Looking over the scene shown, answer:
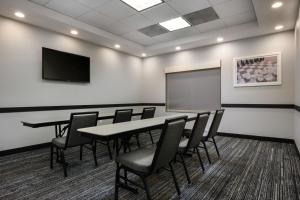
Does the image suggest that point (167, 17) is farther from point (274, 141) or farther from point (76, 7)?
point (274, 141)

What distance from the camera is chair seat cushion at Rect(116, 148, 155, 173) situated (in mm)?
1678

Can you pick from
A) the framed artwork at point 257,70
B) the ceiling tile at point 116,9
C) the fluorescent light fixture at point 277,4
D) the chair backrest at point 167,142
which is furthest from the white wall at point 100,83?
the chair backrest at point 167,142

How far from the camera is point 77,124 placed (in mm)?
2539

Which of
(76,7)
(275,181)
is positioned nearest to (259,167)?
(275,181)

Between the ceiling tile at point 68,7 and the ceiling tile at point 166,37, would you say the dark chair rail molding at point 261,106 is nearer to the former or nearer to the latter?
the ceiling tile at point 166,37

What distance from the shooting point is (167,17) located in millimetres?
3820

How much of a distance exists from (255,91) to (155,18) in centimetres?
298

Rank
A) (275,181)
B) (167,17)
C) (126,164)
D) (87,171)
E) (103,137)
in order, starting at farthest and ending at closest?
1. (167,17)
2. (87,171)
3. (275,181)
4. (126,164)
5. (103,137)

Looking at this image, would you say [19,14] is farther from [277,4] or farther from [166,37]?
[277,4]

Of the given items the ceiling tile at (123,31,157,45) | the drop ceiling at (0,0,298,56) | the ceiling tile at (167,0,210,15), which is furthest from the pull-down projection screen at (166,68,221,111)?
the ceiling tile at (167,0,210,15)

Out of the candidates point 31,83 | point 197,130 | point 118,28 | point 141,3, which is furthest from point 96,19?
point 197,130

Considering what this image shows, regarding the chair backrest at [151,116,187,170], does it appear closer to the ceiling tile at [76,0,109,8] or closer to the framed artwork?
the ceiling tile at [76,0,109,8]

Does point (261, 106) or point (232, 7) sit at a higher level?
point (232, 7)

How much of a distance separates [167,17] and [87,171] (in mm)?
3293
